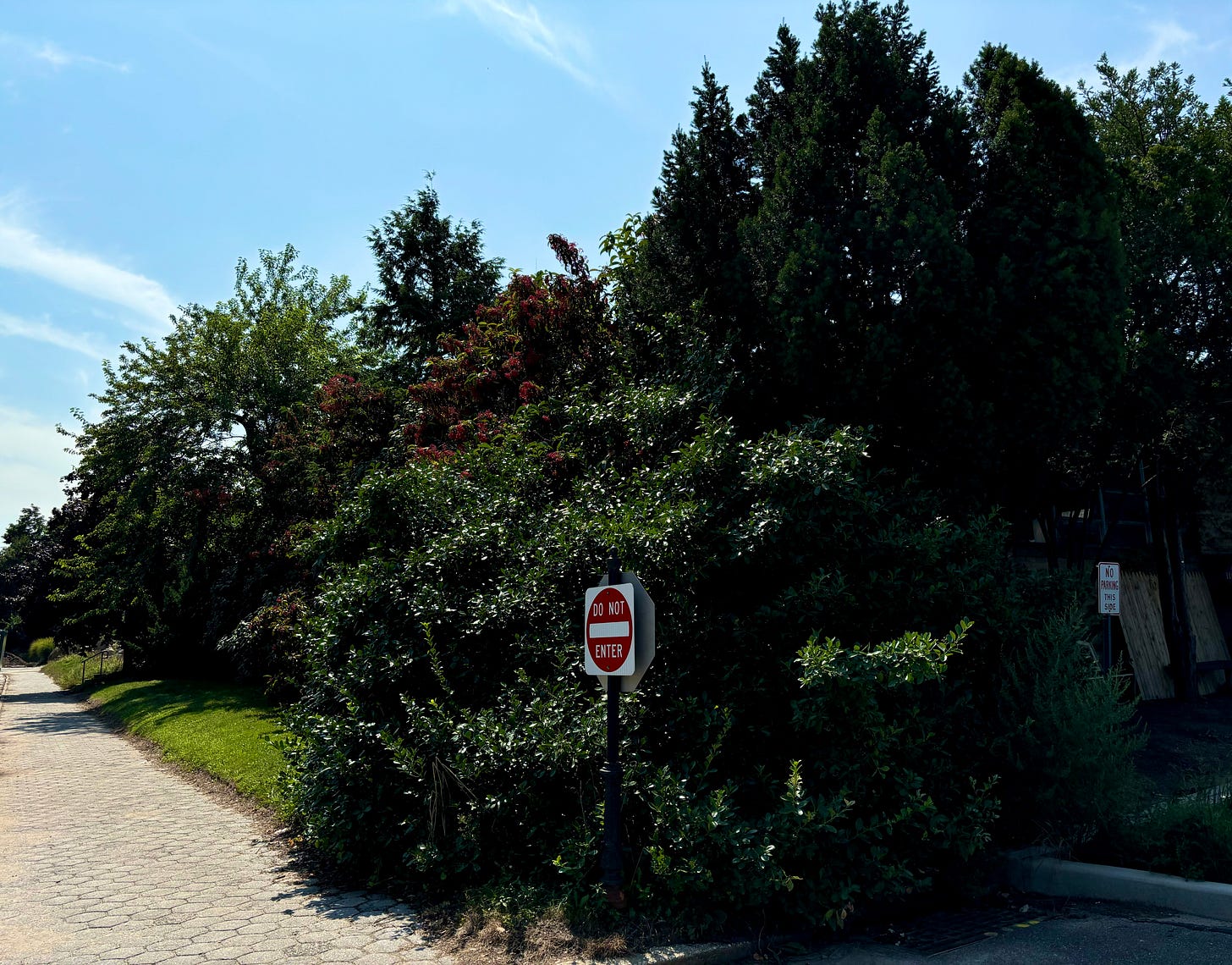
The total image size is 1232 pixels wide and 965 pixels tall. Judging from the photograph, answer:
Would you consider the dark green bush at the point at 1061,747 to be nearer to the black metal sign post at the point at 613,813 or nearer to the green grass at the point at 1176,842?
the green grass at the point at 1176,842

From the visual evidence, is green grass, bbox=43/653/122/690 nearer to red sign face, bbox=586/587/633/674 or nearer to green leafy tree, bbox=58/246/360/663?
green leafy tree, bbox=58/246/360/663

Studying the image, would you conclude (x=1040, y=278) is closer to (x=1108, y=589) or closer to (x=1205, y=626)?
(x=1108, y=589)

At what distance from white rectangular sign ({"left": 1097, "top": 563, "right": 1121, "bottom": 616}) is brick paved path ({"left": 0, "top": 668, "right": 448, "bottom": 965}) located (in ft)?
24.7

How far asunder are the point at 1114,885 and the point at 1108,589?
393 cm

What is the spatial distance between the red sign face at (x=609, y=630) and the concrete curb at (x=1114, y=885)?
3.73 m

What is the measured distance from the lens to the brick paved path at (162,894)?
18.2ft

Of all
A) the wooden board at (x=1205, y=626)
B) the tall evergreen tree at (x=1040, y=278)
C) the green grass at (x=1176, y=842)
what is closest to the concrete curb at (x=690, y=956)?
the green grass at (x=1176, y=842)

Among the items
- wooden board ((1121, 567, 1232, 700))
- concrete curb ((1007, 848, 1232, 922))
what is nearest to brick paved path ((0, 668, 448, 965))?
concrete curb ((1007, 848, 1232, 922))

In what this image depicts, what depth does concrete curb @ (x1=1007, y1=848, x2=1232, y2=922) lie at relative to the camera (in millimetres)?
6238

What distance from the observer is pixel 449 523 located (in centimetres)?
875

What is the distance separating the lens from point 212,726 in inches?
637

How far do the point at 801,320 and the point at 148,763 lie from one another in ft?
39.5

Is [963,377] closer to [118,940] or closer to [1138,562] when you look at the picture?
[118,940]

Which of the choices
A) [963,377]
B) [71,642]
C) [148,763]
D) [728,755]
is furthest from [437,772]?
[71,642]
